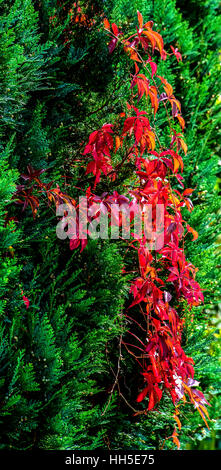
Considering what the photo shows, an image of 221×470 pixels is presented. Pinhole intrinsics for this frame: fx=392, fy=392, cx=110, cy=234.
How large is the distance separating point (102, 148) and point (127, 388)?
1.41m

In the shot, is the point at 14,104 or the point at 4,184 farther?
the point at 14,104

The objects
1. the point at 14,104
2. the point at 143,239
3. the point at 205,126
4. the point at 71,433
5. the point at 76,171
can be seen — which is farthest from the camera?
Result: the point at 205,126

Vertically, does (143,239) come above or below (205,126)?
below

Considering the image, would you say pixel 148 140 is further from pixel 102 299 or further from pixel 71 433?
pixel 71 433

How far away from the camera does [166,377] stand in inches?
84.5

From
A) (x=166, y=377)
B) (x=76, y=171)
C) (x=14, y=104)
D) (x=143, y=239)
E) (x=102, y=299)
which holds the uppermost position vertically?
(x=14, y=104)

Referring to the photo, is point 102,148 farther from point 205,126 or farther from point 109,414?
point 205,126

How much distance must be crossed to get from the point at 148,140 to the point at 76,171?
1.61 ft

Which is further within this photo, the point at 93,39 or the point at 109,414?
the point at 93,39

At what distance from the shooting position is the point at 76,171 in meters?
2.39
